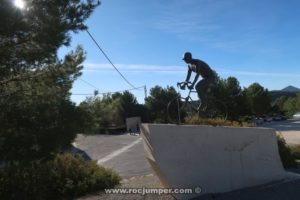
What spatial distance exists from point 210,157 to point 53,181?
3870 mm

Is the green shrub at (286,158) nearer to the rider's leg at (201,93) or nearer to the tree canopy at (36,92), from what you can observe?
the rider's leg at (201,93)

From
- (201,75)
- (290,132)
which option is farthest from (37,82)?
(290,132)

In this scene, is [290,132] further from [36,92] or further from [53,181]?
[36,92]

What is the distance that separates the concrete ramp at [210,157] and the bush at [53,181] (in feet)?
5.84

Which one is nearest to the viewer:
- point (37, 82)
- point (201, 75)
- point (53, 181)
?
point (37, 82)

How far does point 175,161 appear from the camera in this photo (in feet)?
26.0

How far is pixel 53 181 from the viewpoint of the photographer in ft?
30.8

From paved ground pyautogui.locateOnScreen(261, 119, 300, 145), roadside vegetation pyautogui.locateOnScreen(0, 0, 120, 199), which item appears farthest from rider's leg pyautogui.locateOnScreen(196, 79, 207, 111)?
paved ground pyautogui.locateOnScreen(261, 119, 300, 145)

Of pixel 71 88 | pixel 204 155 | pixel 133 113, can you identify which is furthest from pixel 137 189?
pixel 133 113

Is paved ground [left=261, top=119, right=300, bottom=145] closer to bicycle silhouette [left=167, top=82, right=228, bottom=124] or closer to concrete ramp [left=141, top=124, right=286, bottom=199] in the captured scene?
bicycle silhouette [left=167, top=82, right=228, bottom=124]

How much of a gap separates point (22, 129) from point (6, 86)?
51.5 inches

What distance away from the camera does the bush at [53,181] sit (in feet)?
29.1

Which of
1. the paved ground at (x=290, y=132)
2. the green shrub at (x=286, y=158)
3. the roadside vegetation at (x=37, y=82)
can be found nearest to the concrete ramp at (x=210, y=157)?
the roadside vegetation at (x=37, y=82)

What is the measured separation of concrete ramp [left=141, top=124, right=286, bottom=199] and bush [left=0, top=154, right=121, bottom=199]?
1780mm
